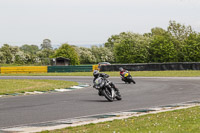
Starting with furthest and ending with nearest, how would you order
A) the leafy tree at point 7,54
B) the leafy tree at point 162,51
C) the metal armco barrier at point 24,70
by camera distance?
the leafy tree at point 7,54 → the leafy tree at point 162,51 → the metal armco barrier at point 24,70

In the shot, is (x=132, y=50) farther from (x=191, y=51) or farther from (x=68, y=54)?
(x=68, y=54)

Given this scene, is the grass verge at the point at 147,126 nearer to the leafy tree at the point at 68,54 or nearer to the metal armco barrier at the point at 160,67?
the metal armco barrier at the point at 160,67

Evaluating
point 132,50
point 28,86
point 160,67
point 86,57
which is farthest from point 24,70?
point 86,57

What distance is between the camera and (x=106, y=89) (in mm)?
14602

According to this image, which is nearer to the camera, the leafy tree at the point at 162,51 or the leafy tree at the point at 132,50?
the leafy tree at the point at 162,51

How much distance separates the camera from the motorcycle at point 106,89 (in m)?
14.2

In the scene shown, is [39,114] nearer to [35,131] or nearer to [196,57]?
[35,131]

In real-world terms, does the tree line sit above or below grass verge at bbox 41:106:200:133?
above

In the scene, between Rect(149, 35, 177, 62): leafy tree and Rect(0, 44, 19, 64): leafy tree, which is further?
Rect(0, 44, 19, 64): leafy tree

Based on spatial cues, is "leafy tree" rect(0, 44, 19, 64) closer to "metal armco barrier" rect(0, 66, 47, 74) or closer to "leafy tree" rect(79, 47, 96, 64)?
"leafy tree" rect(79, 47, 96, 64)

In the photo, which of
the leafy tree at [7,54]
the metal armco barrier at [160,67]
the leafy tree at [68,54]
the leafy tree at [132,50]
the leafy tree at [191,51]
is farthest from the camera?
the leafy tree at [7,54]

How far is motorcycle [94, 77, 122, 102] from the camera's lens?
14.2m

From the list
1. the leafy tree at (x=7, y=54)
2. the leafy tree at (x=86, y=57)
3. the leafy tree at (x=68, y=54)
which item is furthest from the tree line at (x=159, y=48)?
the leafy tree at (x=7, y=54)

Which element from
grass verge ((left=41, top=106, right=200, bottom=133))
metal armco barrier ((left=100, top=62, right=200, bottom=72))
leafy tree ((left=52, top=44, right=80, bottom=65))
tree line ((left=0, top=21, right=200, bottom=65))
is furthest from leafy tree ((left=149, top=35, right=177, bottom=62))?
grass verge ((left=41, top=106, right=200, bottom=133))
